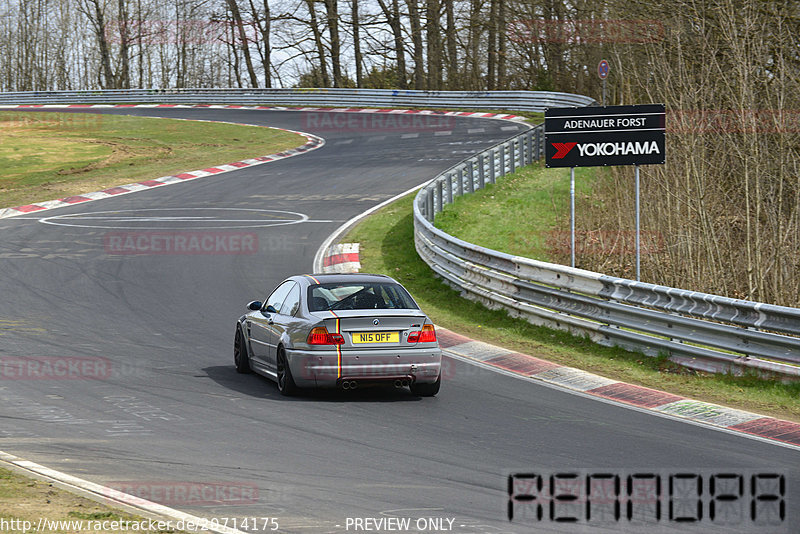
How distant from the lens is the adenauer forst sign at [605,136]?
1545 cm

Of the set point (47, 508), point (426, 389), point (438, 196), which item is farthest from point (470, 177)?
point (47, 508)

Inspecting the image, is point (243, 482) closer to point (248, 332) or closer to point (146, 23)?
point (248, 332)

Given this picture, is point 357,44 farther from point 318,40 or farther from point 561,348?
point 561,348

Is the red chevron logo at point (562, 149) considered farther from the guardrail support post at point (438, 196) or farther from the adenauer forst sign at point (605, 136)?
the guardrail support post at point (438, 196)

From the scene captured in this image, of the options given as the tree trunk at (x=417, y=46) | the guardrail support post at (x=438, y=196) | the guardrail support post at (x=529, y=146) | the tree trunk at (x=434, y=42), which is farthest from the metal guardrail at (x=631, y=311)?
the tree trunk at (x=434, y=42)

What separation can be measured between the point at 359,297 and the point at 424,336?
3.13 ft

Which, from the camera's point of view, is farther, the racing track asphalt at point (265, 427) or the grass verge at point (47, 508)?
the racing track asphalt at point (265, 427)

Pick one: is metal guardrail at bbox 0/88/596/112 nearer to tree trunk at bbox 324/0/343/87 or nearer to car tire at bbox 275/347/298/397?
tree trunk at bbox 324/0/343/87

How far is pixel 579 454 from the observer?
27.4 ft

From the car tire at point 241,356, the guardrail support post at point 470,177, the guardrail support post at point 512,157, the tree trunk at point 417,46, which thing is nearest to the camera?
the car tire at point 241,356

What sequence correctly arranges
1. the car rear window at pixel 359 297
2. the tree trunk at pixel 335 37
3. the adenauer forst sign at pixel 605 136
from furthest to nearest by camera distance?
the tree trunk at pixel 335 37, the adenauer forst sign at pixel 605 136, the car rear window at pixel 359 297

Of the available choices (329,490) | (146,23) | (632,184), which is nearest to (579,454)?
(329,490)

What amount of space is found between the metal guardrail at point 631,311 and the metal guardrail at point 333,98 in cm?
2546

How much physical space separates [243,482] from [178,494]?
0.54 meters
